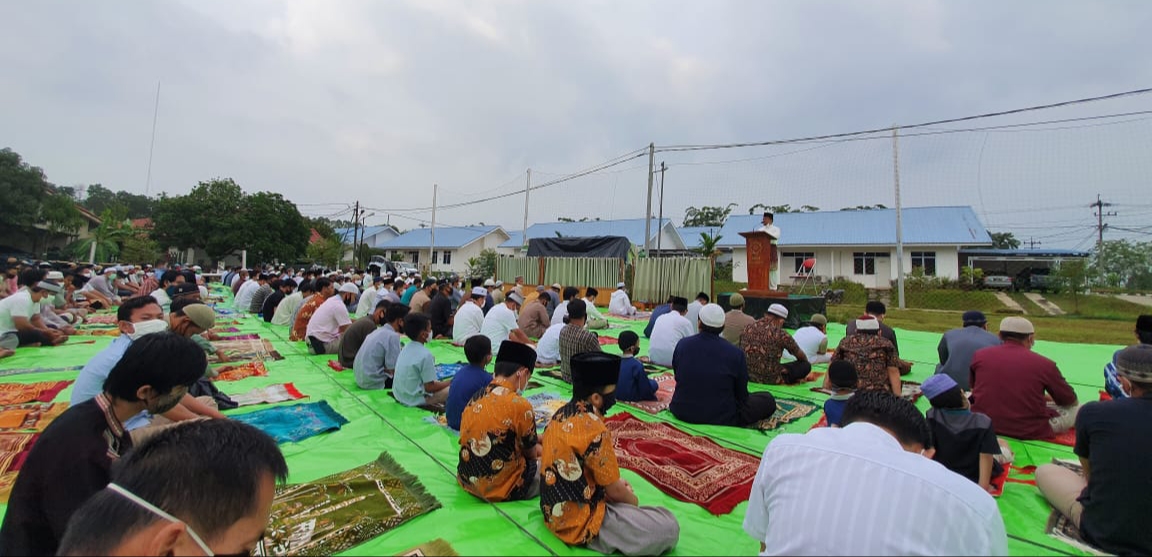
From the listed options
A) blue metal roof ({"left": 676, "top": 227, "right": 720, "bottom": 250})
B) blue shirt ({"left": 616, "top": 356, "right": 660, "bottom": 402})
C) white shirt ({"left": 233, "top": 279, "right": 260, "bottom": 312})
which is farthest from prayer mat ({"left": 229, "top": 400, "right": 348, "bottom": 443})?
blue metal roof ({"left": 676, "top": 227, "right": 720, "bottom": 250})

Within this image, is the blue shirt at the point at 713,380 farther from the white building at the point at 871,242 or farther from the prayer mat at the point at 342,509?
the white building at the point at 871,242

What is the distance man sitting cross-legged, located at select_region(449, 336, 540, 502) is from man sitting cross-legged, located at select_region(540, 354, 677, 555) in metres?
0.41

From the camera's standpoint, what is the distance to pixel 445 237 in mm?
38250

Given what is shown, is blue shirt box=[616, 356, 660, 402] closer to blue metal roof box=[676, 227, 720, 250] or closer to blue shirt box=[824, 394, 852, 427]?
blue shirt box=[824, 394, 852, 427]

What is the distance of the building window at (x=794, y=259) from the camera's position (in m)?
23.8

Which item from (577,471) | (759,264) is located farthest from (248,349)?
(759,264)

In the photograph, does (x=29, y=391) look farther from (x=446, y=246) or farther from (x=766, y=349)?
(x=446, y=246)

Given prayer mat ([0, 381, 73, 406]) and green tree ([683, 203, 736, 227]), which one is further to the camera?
green tree ([683, 203, 736, 227])

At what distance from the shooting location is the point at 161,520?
1.03 metres

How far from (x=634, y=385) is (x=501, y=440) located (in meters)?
2.53

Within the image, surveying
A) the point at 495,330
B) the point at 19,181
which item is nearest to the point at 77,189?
the point at 19,181

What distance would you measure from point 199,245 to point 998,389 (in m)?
32.6

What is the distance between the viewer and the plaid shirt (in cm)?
535

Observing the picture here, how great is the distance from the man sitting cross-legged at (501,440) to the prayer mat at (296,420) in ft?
5.75
